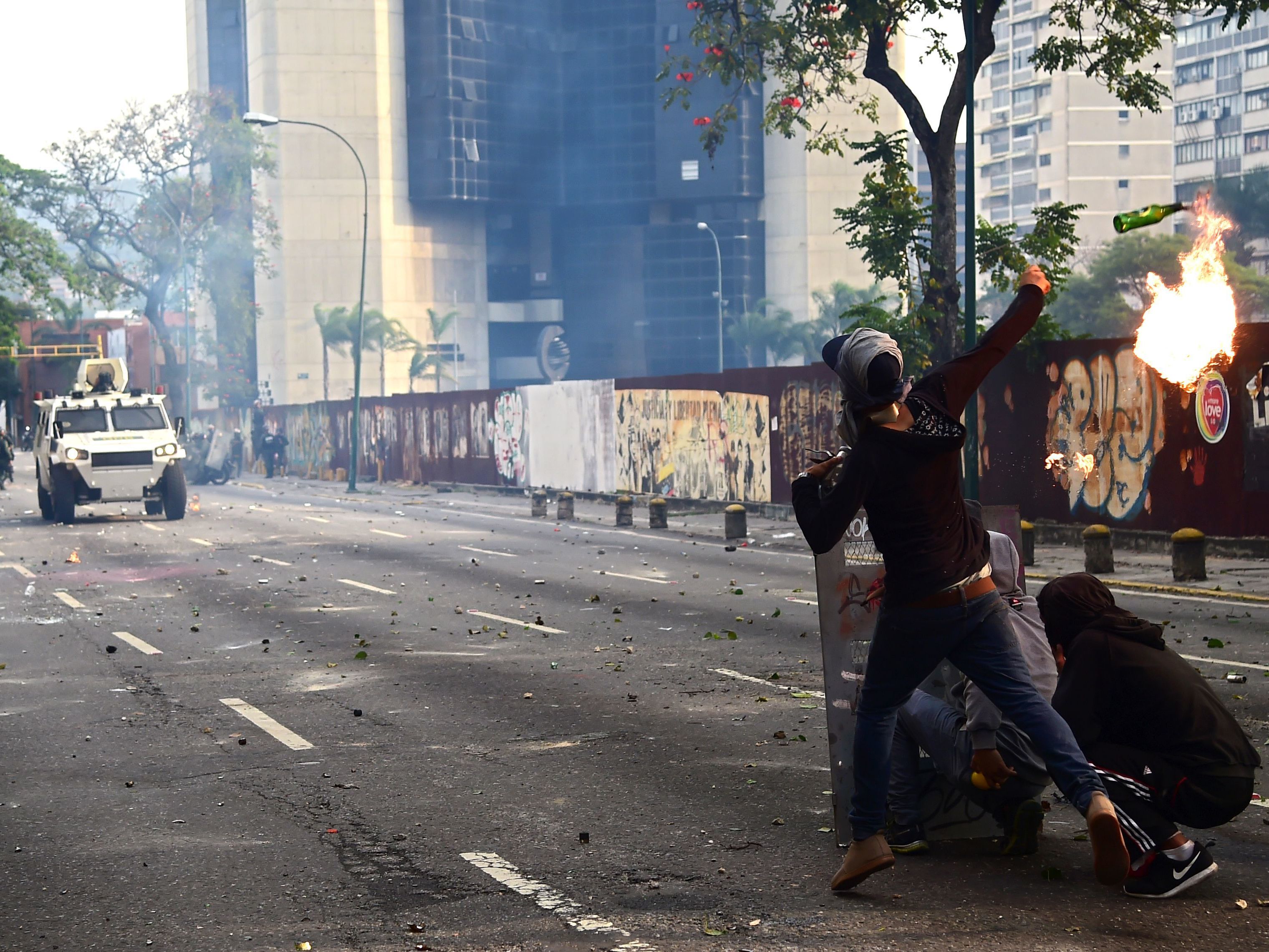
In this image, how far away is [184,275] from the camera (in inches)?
2963

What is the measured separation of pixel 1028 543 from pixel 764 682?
9.33 metres

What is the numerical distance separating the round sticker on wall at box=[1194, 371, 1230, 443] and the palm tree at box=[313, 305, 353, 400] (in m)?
79.0

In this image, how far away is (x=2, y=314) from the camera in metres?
59.1

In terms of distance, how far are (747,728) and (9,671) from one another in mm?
6182

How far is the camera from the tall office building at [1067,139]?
135m

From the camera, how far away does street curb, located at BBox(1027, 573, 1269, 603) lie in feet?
49.5

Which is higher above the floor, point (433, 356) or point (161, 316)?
point (161, 316)

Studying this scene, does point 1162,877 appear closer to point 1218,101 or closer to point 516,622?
point 516,622

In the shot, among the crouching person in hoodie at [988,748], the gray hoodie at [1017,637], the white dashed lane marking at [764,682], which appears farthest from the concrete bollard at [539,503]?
the gray hoodie at [1017,637]

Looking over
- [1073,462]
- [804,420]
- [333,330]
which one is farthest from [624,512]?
[333,330]

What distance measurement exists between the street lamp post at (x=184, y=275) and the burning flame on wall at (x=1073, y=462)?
4849 centimetres

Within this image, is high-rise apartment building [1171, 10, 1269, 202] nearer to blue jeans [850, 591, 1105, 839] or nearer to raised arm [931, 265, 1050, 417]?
raised arm [931, 265, 1050, 417]

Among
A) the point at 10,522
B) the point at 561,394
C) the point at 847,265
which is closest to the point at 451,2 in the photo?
the point at 847,265

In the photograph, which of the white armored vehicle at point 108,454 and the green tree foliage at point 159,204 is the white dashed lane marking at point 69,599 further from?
the green tree foliage at point 159,204
